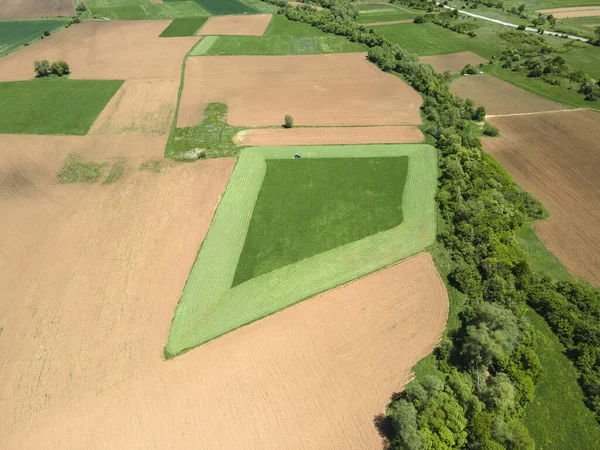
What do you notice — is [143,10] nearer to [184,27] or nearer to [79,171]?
[184,27]

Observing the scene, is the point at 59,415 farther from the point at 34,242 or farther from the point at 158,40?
the point at 158,40

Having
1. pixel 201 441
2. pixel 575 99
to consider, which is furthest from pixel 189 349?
pixel 575 99

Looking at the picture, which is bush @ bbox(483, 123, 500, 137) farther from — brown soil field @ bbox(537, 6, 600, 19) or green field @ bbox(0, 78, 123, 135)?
brown soil field @ bbox(537, 6, 600, 19)

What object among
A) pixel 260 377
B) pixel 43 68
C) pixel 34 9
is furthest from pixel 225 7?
pixel 260 377

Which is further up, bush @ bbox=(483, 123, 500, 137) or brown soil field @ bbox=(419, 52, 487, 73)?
brown soil field @ bbox=(419, 52, 487, 73)

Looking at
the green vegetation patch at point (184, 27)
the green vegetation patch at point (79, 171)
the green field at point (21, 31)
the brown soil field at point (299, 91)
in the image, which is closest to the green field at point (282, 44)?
the brown soil field at point (299, 91)

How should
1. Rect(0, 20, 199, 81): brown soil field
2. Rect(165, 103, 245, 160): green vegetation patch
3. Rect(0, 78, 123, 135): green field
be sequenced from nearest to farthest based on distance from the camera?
Rect(165, 103, 245, 160): green vegetation patch < Rect(0, 78, 123, 135): green field < Rect(0, 20, 199, 81): brown soil field

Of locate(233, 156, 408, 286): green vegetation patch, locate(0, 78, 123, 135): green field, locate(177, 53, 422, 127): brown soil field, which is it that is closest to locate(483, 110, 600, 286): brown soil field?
locate(177, 53, 422, 127): brown soil field
